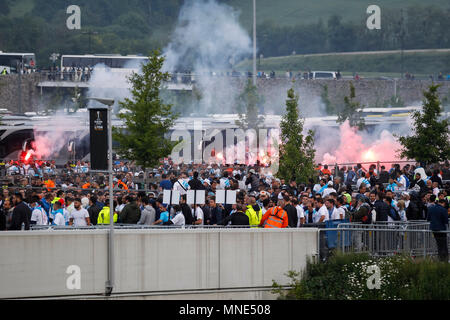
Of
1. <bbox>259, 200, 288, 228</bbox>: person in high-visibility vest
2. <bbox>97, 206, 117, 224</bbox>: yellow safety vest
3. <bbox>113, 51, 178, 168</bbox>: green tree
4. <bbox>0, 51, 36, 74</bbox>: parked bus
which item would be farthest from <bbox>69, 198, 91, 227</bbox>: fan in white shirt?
<bbox>0, 51, 36, 74</bbox>: parked bus

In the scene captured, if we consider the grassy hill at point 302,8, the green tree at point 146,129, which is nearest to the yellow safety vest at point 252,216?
the green tree at point 146,129

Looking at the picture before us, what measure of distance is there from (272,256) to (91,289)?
10.8 feet

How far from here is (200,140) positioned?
46.5m

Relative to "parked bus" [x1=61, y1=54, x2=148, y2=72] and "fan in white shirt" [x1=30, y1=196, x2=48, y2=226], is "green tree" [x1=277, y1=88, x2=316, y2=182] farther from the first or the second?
A: "parked bus" [x1=61, y1=54, x2=148, y2=72]

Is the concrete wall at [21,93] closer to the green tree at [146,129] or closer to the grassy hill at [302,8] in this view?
the green tree at [146,129]

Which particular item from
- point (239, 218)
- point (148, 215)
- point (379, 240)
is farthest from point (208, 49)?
point (379, 240)

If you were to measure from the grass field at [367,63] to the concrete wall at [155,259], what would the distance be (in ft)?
328

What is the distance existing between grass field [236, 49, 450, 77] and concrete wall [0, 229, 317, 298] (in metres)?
99.9

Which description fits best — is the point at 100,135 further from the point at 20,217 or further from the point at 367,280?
the point at 367,280

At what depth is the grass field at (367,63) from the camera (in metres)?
115

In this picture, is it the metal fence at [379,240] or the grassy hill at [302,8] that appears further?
the grassy hill at [302,8]

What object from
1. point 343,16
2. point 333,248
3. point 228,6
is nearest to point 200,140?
point 333,248

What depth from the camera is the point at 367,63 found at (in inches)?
4781

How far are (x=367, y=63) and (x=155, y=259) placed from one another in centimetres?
11020
